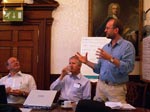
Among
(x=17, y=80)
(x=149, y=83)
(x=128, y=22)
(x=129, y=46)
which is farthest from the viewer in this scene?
(x=128, y=22)

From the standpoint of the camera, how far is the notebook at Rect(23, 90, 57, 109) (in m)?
2.85

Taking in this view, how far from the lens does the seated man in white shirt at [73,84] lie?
3.79 meters

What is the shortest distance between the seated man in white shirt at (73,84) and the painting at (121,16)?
1.54 meters

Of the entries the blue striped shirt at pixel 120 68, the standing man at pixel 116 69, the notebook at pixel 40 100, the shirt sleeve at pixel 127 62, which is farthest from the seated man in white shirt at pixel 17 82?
the shirt sleeve at pixel 127 62

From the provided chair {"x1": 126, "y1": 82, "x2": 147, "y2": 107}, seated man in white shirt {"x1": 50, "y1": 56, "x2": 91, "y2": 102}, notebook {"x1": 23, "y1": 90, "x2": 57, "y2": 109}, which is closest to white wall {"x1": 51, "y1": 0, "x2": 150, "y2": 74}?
chair {"x1": 126, "y1": 82, "x2": 147, "y2": 107}

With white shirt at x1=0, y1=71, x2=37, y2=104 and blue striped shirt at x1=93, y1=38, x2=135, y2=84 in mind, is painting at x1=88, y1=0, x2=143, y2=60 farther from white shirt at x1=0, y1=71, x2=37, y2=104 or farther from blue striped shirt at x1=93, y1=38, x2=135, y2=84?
blue striped shirt at x1=93, y1=38, x2=135, y2=84

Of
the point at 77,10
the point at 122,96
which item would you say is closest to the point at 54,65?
the point at 77,10

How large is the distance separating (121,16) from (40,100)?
2.93 meters

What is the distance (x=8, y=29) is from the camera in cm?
556

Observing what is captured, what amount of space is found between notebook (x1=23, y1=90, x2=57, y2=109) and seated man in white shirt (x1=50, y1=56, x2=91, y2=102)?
83cm

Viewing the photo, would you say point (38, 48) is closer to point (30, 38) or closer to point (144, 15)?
point (30, 38)

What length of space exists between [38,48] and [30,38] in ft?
0.85

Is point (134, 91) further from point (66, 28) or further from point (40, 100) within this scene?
point (40, 100)

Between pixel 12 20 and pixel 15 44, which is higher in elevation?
pixel 12 20
